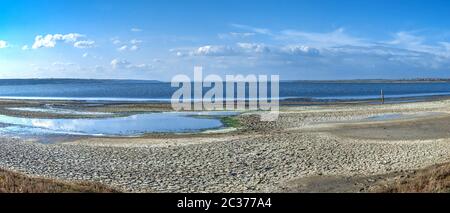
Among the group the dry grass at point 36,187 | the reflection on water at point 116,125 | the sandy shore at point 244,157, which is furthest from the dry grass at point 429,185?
the reflection on water at point 116,125

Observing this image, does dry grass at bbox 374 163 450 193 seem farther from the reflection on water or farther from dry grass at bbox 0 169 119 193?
A: the reflection on water

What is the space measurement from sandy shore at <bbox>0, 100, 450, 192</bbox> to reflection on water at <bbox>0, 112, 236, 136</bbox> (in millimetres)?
4115

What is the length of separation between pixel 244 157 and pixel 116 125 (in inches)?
729

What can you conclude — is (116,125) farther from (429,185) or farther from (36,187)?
(429,185)

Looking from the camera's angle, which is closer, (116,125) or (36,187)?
(36,187)

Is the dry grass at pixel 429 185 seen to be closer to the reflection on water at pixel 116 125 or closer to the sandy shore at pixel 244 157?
the sandy shore at pixel 244 157

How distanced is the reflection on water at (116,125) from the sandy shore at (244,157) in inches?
162

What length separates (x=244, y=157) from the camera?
22297 mm

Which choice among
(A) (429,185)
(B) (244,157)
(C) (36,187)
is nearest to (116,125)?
(B) (244,157)

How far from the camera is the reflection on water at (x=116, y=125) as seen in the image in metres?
34.5

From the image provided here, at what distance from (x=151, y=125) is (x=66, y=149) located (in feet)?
41.2

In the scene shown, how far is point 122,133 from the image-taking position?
33031 mm
